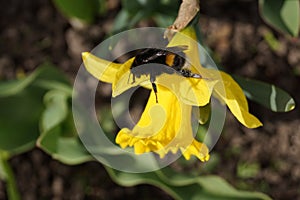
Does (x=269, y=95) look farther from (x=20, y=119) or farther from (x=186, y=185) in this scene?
(x=20, y=119)

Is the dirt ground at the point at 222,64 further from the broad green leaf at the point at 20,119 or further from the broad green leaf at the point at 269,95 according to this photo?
the broad green leaf at the point at 269,95

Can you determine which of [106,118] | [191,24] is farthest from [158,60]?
[106,118]

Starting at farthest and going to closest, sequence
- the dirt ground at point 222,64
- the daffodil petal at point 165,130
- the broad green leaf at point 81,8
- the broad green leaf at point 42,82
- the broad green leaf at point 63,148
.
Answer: the dirt ground at point 222,64, the broad green leaf at point 81,8, the broad green leaf at point 42,82, the broad green leaf at point 63,148, the daffodil petal at point 165,130

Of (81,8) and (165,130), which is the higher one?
(165,130)

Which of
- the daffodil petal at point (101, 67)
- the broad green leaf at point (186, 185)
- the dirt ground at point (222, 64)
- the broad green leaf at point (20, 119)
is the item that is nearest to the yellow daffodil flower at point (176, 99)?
the daffodil petal at point (101, 67)

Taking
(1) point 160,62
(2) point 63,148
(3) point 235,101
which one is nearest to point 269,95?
(3) point 235,101
